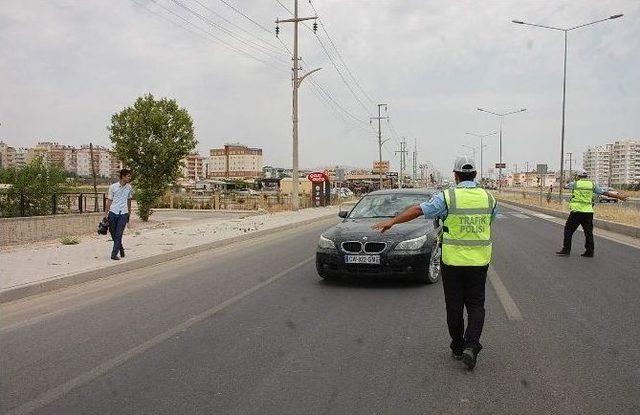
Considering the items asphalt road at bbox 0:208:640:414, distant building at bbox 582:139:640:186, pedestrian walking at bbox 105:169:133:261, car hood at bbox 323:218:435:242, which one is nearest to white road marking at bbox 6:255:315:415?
asphalt road at bbox 0:208:640:414

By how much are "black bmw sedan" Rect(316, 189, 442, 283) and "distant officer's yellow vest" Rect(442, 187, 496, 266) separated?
311 cm

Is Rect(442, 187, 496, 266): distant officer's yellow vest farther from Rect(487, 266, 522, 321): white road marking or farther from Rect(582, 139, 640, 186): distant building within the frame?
Rect(582, 139, 640, 186): distant building

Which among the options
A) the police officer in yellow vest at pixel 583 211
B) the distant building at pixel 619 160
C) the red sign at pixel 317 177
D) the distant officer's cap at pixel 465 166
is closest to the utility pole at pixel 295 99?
the red sign at pixel 317 177

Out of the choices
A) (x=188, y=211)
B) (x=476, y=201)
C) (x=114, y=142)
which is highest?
(x=114, y=142)

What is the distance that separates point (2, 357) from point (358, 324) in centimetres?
327

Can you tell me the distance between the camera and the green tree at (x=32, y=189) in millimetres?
17922

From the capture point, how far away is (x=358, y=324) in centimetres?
605

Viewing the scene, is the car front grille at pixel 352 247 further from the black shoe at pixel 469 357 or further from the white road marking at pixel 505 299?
the black shoe at pixel 469 357

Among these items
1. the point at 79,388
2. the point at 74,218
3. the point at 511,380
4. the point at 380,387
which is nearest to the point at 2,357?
the point at 79,388

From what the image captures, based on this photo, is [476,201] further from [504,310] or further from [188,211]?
[188,211]

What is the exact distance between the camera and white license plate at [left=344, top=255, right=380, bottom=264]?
26.1 ft

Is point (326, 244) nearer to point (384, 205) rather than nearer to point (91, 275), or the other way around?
point (384, 205)

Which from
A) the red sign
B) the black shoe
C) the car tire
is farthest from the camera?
the red sign

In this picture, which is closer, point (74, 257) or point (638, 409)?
point (638, 409)
